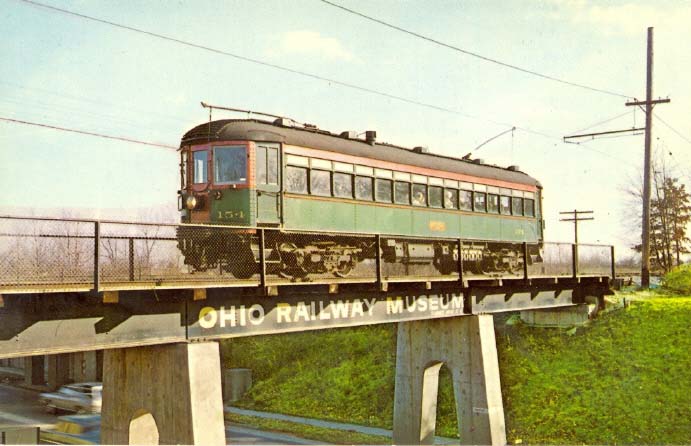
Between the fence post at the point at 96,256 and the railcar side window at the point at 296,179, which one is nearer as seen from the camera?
the fence post at the point at 96,256

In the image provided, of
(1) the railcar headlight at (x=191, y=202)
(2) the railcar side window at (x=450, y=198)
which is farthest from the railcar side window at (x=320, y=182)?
(2) the railcar side window at (x=450, y=198)

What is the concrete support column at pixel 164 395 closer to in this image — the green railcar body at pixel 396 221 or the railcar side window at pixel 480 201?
the green railcar body at pixel 396 221

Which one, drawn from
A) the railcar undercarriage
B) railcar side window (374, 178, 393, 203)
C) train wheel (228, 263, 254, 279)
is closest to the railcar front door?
the railcar undercarriage

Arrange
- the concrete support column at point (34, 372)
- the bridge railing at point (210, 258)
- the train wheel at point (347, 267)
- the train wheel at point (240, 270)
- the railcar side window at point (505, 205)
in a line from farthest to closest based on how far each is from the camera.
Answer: the concrete support column at point (34, 372), the railcar side window at point (505, 205), the train wheel at point (347, 267), the train wheel at point (240, 270), the bridge railing at point (210, 258)

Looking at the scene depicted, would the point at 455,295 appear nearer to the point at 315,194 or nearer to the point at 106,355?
the point at 315,194

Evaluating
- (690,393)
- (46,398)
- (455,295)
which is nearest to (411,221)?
(455,295)

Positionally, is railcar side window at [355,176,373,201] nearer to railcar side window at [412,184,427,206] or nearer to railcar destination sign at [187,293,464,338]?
railcar side window at [412,184,427,206]

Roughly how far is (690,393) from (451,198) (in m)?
10.9

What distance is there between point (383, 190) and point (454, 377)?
24.0 feet

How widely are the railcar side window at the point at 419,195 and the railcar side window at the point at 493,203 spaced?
4.65m

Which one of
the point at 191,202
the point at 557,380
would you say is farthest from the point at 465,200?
the point at 191,202

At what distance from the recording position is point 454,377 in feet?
77.9

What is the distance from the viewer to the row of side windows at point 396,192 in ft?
61.6

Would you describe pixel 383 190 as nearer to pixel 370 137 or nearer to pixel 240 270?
pixel 370 137
